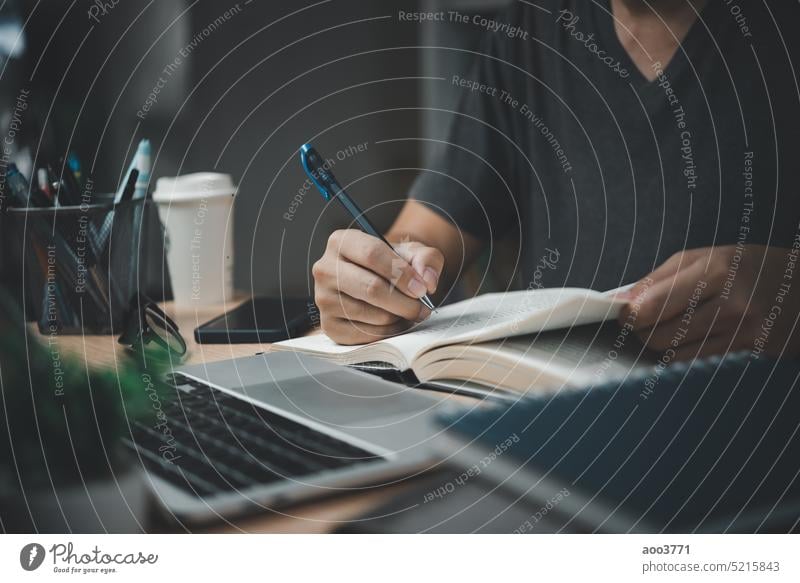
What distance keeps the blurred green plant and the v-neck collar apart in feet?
1.20

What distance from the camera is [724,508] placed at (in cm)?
35

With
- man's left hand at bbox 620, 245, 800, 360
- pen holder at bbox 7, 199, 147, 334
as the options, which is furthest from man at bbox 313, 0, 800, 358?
pen holder at bbox 7, 199, 147, 334

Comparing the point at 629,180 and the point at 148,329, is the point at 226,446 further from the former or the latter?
the point at 629,180

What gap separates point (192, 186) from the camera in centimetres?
39

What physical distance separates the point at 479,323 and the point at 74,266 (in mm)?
236

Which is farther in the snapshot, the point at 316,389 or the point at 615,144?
the point at 615,144

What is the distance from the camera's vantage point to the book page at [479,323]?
1.15 feet

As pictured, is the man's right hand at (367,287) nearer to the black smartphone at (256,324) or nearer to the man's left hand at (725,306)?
the black smartphone at (256,324)

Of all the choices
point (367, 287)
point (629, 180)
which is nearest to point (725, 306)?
point (629, 180)

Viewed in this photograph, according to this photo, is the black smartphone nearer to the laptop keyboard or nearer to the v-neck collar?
the laptop keyboard

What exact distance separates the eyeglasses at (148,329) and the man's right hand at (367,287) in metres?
0.09

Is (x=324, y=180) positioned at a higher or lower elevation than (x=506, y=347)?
higher

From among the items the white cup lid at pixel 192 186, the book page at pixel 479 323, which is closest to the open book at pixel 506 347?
the book page at pixel 479 323

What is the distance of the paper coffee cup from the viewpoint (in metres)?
0.39
